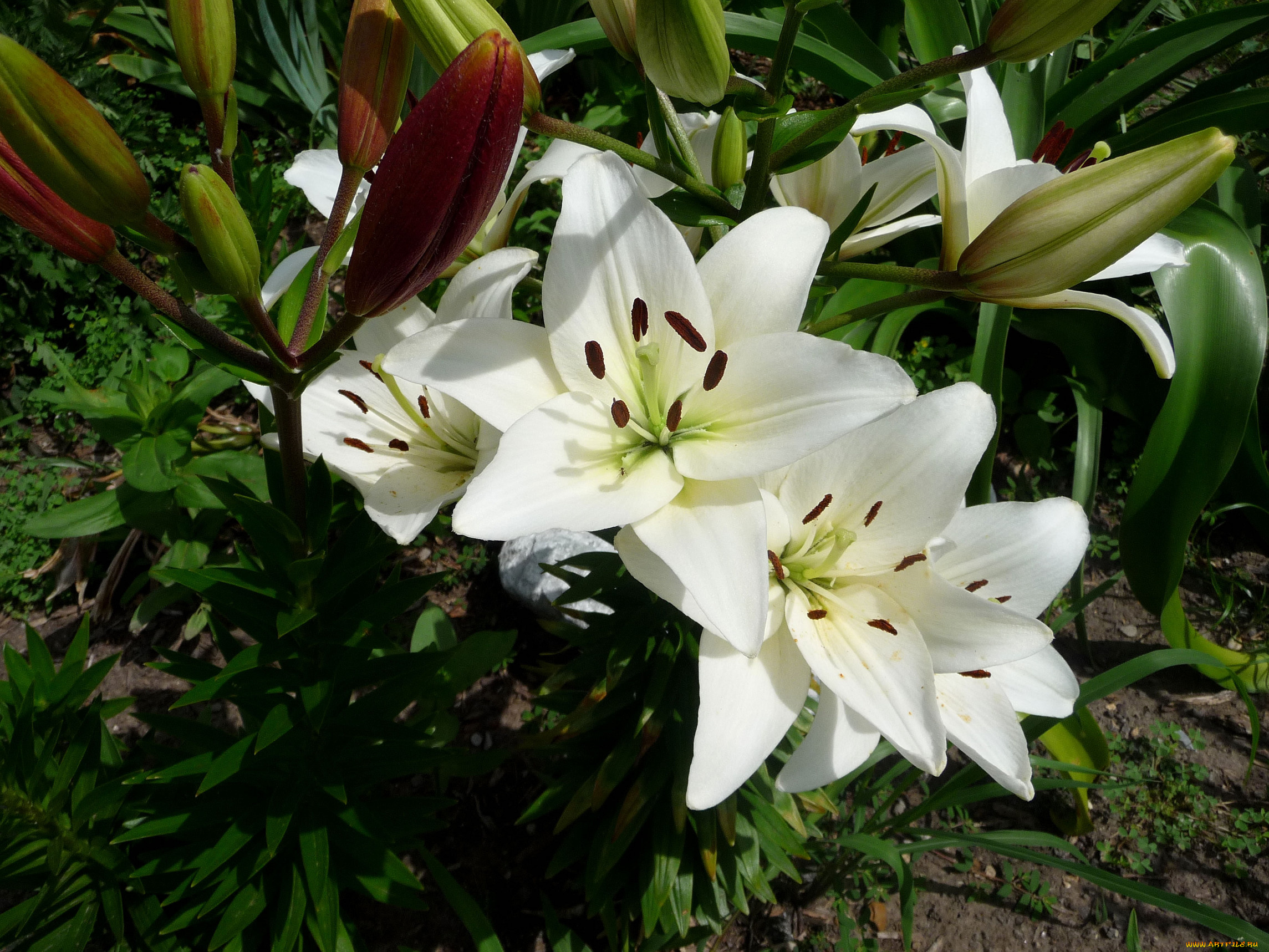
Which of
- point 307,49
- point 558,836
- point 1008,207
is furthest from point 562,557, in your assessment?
point 307,49

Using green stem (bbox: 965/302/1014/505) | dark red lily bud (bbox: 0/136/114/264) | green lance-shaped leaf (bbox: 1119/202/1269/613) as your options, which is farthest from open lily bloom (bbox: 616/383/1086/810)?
green lance-shaped leaf (bbox: 1119/202/1269/613)

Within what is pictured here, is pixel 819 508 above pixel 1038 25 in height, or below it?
below

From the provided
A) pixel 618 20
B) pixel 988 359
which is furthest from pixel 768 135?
pixel 988 359

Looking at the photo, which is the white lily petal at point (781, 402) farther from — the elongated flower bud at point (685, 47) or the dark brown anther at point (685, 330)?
the elongated flower bud at point (685, 47)

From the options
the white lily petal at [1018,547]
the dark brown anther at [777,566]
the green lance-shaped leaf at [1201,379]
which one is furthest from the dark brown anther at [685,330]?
the green lance-shaped leaf at [1201,379]

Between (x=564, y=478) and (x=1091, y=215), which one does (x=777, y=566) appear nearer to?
(x=564, y=478)

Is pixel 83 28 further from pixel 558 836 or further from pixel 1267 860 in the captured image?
pixel 1267 860

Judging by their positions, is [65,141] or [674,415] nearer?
[65,141]
